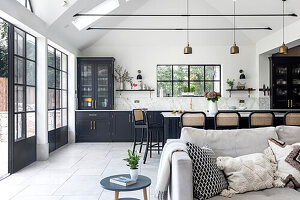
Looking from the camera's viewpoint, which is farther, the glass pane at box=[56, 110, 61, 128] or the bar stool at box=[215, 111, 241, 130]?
the glass pane at box=[56, 110, 61, 128]

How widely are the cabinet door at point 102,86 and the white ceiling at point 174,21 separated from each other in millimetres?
889

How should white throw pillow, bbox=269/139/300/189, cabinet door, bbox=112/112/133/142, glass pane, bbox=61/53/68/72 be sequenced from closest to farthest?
white throw pillow, bbox=269/139/300/189 < glass pane, bbox=61/53/68/72 < cabinet door, bbox=112/112/133/142

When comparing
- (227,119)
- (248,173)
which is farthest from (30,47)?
(248,173)

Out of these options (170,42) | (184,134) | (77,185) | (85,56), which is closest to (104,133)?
(85,56)

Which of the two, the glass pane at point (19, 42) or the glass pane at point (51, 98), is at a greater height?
the glass pane at point (19, 42)

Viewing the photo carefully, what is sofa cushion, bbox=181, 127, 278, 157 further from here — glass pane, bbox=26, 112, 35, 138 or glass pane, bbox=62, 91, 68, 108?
glass pane, bbox=62, 91, 68, 108

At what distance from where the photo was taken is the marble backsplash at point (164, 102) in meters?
8.70

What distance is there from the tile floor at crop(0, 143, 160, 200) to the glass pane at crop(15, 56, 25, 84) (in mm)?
1590

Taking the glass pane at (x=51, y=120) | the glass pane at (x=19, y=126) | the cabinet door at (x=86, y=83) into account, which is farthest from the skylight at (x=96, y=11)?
the glass pane at (x=19, y=126)

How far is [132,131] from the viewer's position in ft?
26.5

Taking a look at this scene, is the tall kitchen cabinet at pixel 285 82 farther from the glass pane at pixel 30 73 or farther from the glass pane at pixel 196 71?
the glass pane at pixel 30 73

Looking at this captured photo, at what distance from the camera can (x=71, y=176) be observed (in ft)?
14.9

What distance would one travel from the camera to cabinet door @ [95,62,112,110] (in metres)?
8.29

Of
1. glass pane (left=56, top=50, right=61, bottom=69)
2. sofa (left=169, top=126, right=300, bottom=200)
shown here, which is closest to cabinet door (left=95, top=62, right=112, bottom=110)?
glass pane (left=56, top=50, right=61, bottom=69)
